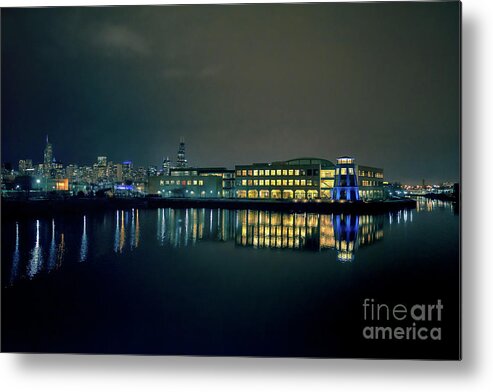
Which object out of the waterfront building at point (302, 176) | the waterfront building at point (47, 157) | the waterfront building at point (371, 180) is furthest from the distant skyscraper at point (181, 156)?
the waterfront building at point (371, 180)

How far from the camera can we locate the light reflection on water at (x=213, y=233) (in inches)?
229

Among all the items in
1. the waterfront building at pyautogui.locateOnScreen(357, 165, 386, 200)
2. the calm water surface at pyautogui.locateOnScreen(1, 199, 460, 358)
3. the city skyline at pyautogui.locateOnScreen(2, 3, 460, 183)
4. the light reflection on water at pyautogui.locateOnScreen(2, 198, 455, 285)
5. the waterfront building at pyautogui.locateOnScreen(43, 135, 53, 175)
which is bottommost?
the calm water surface at pyautogui.locateOnScreen(1, 199, 460, 358)

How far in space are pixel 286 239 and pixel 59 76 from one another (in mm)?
4530

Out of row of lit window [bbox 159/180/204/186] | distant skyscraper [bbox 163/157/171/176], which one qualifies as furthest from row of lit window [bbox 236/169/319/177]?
distant skyscraper [bbox 163/157/171/176]

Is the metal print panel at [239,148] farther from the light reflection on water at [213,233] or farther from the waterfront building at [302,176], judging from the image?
the light reflection on water at [213,233]

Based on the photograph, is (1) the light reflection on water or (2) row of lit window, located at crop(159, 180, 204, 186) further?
(1) the light reflection on water

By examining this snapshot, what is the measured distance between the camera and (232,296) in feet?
14.5

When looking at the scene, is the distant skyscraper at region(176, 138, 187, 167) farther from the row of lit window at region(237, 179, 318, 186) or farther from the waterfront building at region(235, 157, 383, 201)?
the row of lit window at region(237, 179, 318, 186)

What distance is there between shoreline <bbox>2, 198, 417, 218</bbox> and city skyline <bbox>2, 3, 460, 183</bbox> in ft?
2.23

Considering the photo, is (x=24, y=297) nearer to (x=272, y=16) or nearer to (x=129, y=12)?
(x=129, y=12)

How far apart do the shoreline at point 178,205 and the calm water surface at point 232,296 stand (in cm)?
23

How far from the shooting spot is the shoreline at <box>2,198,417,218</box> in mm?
5211

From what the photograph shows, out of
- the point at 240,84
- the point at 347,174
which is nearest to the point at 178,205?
the point at 347,174

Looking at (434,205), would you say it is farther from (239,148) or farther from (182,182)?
(182,182)
